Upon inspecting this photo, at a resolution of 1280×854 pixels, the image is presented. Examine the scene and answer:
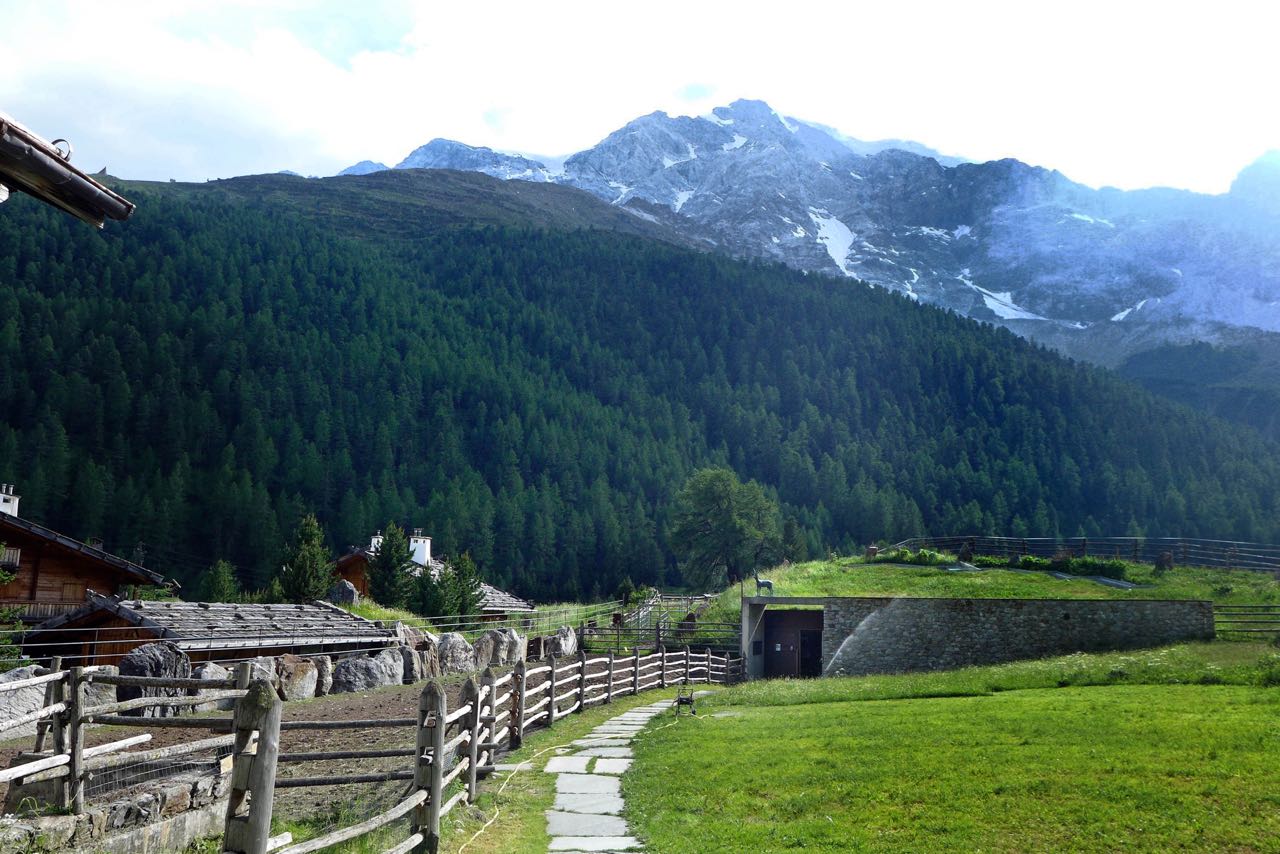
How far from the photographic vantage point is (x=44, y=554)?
41.1 m

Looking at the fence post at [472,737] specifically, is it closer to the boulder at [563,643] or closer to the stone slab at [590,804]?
the stone slab at [590,804]

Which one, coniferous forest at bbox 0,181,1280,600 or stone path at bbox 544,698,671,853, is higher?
coniferous forest at bbox 0,181,1280,600

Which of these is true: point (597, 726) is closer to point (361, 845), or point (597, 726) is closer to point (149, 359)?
point (361, 845)

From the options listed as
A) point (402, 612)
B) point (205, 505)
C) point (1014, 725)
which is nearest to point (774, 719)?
point (1014, 725)

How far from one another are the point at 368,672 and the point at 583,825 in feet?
58.4

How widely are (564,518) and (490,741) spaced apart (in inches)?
4098

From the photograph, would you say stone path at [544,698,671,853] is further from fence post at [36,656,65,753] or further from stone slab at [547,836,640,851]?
fence post at [36,656,65,753]

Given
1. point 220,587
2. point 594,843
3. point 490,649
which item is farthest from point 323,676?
point 220,587

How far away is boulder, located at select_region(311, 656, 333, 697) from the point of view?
1052 inches

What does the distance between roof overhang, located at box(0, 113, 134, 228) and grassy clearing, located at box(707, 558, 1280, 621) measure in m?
34.5


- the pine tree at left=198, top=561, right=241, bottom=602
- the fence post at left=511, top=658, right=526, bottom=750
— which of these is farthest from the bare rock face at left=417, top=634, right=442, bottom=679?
the pine tree at left=198, top=561, right=241, bottom=602

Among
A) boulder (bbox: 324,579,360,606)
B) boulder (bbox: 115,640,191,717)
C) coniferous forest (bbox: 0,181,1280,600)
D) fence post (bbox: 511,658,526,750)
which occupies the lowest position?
fence post (bbox: 511,658,526,750)

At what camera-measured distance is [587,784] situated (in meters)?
14.5

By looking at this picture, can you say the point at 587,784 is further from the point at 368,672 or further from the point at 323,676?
the point at 368,672
